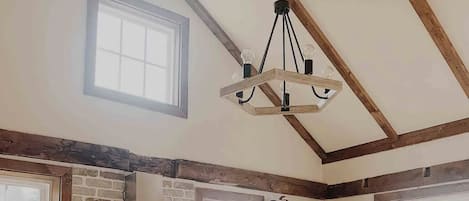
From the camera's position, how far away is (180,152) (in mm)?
6906

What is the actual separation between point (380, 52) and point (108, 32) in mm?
2827

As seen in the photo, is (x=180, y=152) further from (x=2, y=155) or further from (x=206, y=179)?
(x=2, y=155)

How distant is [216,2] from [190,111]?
126 cm

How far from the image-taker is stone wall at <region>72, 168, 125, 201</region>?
602 centimetres

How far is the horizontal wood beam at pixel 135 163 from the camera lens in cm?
571

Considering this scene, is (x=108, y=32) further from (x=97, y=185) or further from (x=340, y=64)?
(x=340, y=64)

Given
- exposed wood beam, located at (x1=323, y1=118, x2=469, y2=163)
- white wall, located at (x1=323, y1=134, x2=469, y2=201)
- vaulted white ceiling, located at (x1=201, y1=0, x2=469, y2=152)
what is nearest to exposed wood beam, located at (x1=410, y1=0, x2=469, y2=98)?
vaulted white ceiling, located at (x1=201, y1=0, x2=469, y2=152)

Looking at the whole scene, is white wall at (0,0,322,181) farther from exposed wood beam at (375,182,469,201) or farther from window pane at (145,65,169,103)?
exposed wood beam at (375,182,469,201)

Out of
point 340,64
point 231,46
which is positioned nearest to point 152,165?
point 231,46

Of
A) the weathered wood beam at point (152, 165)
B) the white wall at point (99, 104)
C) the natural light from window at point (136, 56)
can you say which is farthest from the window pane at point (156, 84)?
the weathered wood beam at point (152, 165)

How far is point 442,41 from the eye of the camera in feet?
20.1

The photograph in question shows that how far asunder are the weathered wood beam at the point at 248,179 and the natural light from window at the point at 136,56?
76cm

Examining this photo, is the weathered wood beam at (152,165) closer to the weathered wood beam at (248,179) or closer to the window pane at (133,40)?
the weathered wood beam at (248,179)

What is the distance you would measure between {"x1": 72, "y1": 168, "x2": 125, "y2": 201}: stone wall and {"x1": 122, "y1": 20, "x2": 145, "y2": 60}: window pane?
1.32 metres
